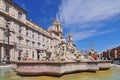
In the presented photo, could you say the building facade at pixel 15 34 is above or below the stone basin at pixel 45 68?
above

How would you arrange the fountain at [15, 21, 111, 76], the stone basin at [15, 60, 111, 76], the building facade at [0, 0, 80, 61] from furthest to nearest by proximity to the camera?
the building facade at [0, 0, 80, 61]
the fountain at [15, 21, 111, 76]
the stone basin at [15, 60, 111, 76]

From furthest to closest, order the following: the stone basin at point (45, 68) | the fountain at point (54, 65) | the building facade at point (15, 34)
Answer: the building facade at point (15, 34)
the fountain at point (54, 65)
the stone basin at point (45, 68)

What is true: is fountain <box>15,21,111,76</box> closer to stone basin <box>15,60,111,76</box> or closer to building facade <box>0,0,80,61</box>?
stone basin <box>15,60,111,76</box>

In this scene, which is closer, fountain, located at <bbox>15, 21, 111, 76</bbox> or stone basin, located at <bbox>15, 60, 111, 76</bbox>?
stone basin, located at <bbox>15, 60, 111, 76</bbox>

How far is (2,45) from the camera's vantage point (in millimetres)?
35281

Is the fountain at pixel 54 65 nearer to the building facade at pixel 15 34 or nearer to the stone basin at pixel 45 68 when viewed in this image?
the stone basin at pixel 45 68

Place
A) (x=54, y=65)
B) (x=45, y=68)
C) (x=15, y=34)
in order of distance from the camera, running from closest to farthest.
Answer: (x=54, y=65) → (x=45, y=68) → (x=15, y=34)

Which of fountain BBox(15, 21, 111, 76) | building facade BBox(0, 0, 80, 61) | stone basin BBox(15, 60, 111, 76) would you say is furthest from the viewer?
building facade BBox(0, 0, 80, 61)

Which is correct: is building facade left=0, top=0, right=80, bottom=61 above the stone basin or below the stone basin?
above

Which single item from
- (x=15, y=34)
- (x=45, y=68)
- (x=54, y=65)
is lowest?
(x=45, y=68)

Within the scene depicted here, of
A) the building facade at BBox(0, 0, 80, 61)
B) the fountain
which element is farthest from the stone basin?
the building facade at BBox(0, 0, 80, 61)

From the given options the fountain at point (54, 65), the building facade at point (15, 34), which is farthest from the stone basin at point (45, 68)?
the building facade at point (15, 34)

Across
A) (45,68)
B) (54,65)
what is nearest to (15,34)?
(45,68)

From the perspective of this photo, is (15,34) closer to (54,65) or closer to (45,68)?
(45,68)
